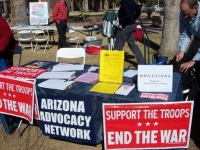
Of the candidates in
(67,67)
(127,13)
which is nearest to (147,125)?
(67,67)

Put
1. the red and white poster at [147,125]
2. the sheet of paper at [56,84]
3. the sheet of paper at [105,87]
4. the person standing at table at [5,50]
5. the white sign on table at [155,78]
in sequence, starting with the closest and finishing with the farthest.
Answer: the red and white poster at [147,125] < the white sign on table at [155,78] < the sheet of paper at [105,87] < the sheet of paper at [56,84] < the person standing at table at [5,50]

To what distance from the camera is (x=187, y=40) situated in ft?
10.7

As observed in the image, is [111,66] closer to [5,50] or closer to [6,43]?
[6,43]

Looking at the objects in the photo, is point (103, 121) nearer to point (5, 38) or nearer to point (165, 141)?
point (165, 141)

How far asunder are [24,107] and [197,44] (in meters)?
2.23

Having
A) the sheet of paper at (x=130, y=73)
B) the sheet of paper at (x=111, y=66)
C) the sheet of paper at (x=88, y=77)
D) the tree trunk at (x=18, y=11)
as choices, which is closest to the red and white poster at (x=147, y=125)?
the sheet of paper at (x=111, y=66)

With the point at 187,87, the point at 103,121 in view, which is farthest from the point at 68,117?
the point at 187,87

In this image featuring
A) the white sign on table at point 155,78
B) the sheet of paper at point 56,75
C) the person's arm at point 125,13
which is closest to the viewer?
the white sign on table at point 155,78

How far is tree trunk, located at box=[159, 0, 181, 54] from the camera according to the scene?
256 inches

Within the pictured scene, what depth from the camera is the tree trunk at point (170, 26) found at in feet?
21.3

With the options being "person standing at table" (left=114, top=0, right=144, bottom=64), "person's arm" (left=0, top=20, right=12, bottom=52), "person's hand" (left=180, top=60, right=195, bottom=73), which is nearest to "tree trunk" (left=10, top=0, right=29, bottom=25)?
"person standing at table" (left=114, top=0, right=144, bottom=64)

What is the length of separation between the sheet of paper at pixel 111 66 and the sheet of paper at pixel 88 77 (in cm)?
16

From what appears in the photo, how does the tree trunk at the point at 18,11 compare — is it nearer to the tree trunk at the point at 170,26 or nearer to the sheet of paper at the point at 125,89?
the tree trunk at the point at 170,26

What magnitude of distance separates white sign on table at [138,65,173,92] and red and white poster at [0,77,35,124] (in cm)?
112
